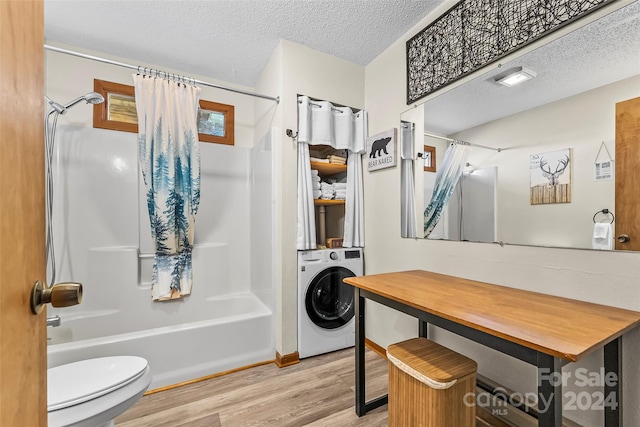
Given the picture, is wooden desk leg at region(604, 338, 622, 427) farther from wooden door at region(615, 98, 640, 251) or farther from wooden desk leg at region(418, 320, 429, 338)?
wooden desk leg at region(418, 320, 429, 338)

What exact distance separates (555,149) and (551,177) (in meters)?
0.13

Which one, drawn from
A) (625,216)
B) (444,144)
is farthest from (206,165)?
(625,216)

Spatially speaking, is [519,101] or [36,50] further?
[519,101]

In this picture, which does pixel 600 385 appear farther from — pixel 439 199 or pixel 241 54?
pixel 241 54

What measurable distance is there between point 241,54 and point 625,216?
280 cm

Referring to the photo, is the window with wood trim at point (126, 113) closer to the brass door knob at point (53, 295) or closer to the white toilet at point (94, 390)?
the white toilet at point (94, 390)

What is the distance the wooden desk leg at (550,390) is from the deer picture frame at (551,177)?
819mm

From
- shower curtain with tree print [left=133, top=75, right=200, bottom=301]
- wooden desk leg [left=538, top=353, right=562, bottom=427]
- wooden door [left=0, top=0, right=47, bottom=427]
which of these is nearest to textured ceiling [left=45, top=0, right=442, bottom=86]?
shower curtain with tree print [left=133, top=75, right=200, bottom=301]

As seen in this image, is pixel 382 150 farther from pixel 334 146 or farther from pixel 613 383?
pixel 613 383

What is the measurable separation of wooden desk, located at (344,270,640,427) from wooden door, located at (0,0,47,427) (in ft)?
3.99

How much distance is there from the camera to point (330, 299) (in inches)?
95.1

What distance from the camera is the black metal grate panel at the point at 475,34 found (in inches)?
52.5

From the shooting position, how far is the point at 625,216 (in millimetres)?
1112

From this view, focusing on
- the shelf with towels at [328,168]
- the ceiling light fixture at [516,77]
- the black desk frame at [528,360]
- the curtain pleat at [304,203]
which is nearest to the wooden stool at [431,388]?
the black desk frame at [528,360]
